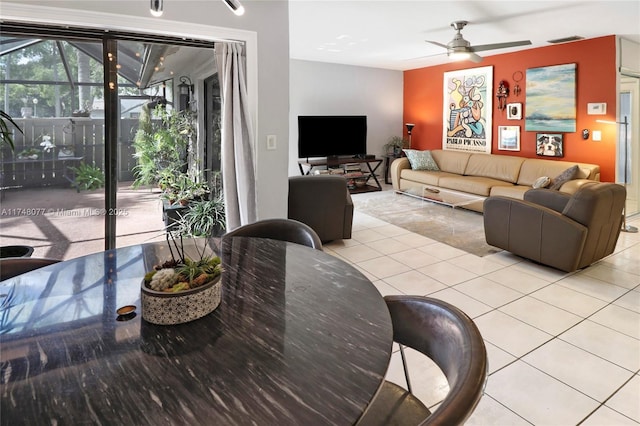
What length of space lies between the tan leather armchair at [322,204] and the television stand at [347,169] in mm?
3108

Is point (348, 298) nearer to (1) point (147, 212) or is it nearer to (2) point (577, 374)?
(2) point (577, 374)

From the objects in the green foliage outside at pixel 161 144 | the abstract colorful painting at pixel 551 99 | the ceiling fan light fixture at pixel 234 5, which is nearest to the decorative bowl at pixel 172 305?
the ceiling fan light fixture at pixel 234 5

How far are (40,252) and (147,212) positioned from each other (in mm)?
806

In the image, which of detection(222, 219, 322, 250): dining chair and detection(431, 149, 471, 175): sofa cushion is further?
detection(431, 149, 471, 175): sofa cushion

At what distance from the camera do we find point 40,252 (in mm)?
2945

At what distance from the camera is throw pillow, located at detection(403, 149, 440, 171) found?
7074mm

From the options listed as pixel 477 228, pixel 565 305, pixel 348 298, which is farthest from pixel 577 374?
pixel 477 228

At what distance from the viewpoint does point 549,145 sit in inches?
231

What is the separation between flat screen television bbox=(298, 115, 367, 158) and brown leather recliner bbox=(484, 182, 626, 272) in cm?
403

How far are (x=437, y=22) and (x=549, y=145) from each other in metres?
2.83

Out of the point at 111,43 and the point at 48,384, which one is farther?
the point at 111,43

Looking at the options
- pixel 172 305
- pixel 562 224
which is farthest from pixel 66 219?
pixel 562 224

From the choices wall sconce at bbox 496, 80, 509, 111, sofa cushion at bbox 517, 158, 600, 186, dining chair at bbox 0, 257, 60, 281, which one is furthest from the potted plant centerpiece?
wall sconce at bbox 496, 80, 509, 111

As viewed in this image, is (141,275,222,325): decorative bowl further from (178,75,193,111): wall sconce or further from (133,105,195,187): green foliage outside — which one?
(178,75,193,111): wall sconce
